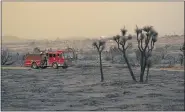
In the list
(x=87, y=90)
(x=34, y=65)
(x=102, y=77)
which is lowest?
(x=87, y=90)

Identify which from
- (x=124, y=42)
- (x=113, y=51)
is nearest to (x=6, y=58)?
(x=113, y=51)

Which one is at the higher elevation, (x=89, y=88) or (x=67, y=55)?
(x=67, y=55)

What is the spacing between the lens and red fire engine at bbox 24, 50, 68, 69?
5.43 m

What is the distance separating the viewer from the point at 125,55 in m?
5.24

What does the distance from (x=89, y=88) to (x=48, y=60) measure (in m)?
0.82

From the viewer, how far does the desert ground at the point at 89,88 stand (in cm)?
494

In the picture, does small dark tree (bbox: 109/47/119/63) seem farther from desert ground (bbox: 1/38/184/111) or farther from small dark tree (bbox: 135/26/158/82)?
small dark tree (bbox: 135/26/158/82)

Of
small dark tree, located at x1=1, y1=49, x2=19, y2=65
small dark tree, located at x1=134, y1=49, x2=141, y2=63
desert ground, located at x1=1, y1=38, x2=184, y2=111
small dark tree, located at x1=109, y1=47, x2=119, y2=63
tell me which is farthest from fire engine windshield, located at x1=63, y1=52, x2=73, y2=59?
small dark tree, located at x1=134, y1=49, x2=141, y2=63

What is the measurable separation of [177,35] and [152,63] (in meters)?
0.51

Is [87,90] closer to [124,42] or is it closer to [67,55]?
[67,55]

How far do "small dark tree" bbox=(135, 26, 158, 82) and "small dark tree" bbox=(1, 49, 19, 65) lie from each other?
1.77 m

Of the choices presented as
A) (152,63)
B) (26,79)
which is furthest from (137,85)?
(26,79)

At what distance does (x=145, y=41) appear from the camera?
16.8 feet

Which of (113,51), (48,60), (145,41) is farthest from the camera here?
(48,60)
